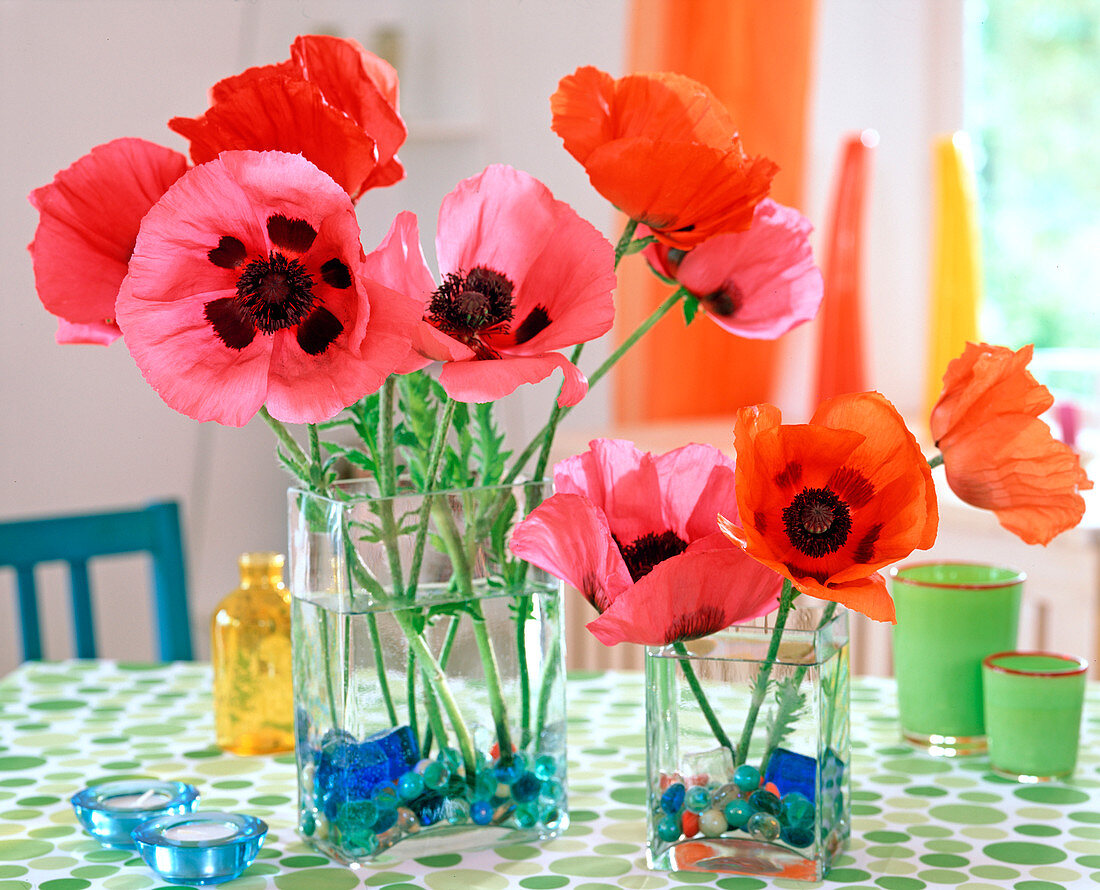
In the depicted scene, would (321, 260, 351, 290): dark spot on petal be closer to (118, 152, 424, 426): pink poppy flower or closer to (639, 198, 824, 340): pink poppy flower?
(118, 152, 424, 426): pink poppy flower

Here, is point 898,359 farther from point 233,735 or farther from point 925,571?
point 233,735

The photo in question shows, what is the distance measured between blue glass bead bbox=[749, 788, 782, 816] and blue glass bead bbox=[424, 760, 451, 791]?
169 mm

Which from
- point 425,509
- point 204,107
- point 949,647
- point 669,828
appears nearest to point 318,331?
point 425,509

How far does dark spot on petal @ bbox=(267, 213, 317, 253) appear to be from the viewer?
2.04 feet

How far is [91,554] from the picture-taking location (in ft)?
4.75

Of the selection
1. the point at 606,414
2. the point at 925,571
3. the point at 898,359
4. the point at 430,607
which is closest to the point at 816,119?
the point at 898,359

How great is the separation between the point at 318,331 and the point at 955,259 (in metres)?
1.81

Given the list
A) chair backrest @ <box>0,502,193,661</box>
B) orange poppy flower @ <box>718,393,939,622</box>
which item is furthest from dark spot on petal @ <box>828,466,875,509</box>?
chair backrest @ <box>0,502,193,661</box>

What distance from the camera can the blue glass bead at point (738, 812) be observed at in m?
0.71

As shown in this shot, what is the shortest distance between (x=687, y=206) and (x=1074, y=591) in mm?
1095

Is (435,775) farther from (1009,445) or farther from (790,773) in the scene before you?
(1009,445)

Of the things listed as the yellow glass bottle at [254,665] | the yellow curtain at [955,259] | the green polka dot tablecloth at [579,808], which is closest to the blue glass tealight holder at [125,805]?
the green polka dot tablecloth at [579,808]

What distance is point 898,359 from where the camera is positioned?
8.79ft

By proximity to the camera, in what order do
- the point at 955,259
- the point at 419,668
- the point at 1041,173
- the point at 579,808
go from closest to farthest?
the point at 419,668 < the point at 579,808 < the point at 955,259 < the point at 1041,173
